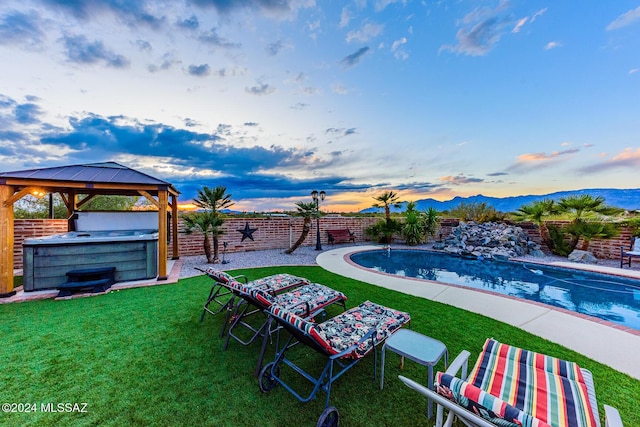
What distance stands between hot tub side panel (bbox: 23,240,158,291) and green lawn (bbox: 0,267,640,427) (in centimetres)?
119

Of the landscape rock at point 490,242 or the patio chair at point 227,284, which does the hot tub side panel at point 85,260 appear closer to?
the patio chair at point 227,284

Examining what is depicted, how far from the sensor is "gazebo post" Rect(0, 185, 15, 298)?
16.3 ft

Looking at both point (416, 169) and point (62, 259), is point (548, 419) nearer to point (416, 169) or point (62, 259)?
point (62, 259)

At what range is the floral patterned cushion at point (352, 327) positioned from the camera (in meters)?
2.13

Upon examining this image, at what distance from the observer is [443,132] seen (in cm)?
1048

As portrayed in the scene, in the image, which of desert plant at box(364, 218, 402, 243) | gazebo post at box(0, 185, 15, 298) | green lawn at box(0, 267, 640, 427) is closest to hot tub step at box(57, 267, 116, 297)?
green lawn at box(0, 267, 640, 427)

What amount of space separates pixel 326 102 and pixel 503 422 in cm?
1023

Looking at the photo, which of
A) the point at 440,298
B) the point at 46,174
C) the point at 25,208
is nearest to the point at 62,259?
the point at 46,174

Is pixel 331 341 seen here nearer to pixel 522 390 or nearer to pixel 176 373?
pixel 522 390

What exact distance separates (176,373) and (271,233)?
9.12m

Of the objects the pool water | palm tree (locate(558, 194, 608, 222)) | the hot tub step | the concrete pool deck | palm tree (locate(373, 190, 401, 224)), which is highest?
palm tree (locate(373, 190, 401, 224))

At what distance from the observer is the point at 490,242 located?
10.9m

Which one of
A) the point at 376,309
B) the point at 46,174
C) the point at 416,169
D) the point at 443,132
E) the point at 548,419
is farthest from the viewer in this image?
the point at 416,169

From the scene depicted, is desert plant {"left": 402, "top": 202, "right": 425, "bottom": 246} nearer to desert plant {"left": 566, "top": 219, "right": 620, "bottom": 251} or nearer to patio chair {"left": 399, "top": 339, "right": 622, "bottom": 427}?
desert plant {"left": 566, "top": 219, "right": 620, "bottom": 251}
